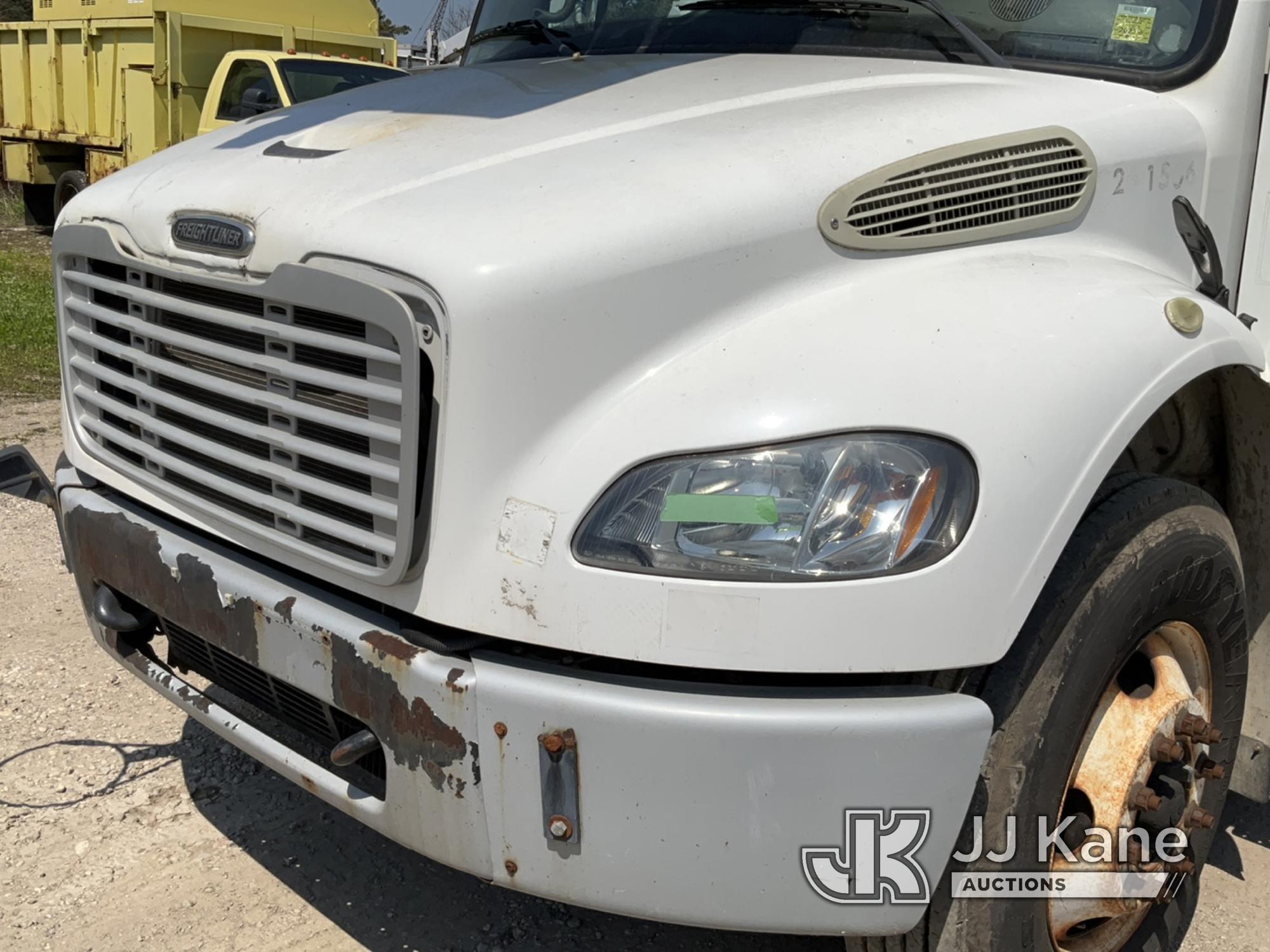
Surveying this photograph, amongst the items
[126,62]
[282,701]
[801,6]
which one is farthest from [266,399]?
[126,62]

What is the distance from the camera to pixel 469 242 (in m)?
2.10

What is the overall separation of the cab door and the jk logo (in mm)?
11217

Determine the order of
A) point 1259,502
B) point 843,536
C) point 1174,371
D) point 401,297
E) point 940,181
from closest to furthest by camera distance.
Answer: point 843,536
point 401,297
point 1174,371
point 940,181
point 1259,502

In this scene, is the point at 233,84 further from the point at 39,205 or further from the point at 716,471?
the point at 716,471

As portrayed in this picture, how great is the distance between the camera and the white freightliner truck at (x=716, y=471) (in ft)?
6.44

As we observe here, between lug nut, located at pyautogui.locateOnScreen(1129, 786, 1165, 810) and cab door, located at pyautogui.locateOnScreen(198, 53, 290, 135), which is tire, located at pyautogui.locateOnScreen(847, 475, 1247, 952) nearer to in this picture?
lug nut, located at pyautogui.locateOnScreen(1129, 786, 1165, 810)

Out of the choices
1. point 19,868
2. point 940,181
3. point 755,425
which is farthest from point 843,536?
point 19,868

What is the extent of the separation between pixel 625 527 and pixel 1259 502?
5.48ft

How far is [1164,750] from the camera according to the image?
2447mm

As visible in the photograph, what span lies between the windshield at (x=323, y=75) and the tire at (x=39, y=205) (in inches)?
236

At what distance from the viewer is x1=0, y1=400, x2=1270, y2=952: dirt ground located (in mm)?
2879

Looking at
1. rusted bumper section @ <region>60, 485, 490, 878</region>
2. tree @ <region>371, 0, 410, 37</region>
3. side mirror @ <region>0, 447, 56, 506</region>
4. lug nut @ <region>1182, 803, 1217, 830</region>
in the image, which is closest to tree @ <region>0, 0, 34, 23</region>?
tree @ <region>371, 0, 410, 37</region>

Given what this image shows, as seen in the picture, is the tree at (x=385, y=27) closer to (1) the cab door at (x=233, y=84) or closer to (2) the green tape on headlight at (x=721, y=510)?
(1) the cab door at (x=233, y=84)

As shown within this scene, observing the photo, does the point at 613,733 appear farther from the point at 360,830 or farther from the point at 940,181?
the point at 360,830
